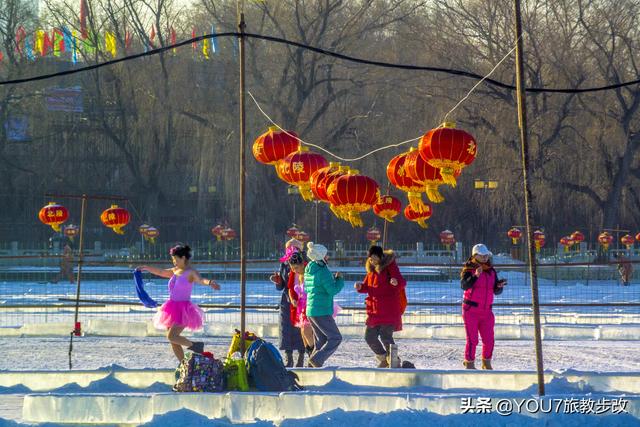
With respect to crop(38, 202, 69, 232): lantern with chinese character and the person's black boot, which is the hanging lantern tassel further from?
crop(38, 202, 69, 232): lantern with chinese character

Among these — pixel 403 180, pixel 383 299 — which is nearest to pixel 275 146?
pixel 403 180

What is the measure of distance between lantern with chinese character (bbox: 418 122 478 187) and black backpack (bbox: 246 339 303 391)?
3845mm

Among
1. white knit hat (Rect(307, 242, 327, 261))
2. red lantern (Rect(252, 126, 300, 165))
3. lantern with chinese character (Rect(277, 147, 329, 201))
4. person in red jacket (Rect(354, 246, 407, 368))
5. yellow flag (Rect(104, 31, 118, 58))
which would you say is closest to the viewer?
white knit hat (Rect(307, 242, 327, 261))

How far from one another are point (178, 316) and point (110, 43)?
114ft

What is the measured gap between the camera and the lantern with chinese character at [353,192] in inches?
547

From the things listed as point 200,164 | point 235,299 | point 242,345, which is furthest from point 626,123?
point 242,345

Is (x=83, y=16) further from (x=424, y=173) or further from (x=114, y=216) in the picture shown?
(x=424, y=173)

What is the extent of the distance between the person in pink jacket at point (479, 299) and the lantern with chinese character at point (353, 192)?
3496mm

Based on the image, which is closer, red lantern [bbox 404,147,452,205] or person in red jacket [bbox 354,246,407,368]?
person in red jacket [bbox 354,246,407,368]

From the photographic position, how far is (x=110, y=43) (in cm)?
4291

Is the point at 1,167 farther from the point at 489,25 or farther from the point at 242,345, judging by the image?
the point at 242,345

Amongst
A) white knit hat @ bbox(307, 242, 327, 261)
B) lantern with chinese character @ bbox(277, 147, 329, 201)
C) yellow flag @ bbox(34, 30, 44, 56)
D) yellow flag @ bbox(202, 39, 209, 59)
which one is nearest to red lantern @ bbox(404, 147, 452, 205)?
lantern with chinese character @ bbox(277, 147, 329, 201)

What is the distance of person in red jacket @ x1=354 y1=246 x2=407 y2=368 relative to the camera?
10.7 meters

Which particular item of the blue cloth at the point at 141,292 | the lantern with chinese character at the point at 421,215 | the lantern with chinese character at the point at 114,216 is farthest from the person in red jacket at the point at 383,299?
the lantern with chinese character at the point at 114,216
